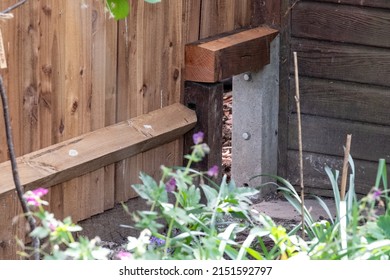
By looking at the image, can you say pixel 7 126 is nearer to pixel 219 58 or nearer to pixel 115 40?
pixel 115 40

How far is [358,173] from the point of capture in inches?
225

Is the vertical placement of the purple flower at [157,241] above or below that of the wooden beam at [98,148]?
below

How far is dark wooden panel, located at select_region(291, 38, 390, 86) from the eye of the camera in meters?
5.53

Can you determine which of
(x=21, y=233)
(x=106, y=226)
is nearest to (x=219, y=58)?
(x=106, y=226)

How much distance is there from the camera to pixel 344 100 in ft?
18.6

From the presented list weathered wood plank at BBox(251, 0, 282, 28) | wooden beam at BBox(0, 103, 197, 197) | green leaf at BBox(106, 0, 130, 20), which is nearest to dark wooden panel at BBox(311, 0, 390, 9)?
weathered wood plank at BBox(251, 0, 282, 28)

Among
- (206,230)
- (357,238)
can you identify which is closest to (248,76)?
(206,230)

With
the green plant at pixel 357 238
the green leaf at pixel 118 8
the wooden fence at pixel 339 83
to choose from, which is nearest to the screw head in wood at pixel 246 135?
the wooden fence at pixel 339 83

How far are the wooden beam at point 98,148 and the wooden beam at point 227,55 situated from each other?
214 mm

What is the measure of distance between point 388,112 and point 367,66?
0.90 ft

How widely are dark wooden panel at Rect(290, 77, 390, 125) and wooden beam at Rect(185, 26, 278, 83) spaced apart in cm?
31

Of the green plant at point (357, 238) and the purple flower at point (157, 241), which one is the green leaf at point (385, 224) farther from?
the purple flower at point (157, 241)

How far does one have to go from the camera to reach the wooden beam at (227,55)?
5.09m

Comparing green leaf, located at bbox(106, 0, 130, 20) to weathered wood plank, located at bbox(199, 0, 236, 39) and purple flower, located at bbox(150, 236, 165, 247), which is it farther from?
weathered wood plank, located at bbox(199, 0, 236, 39)
